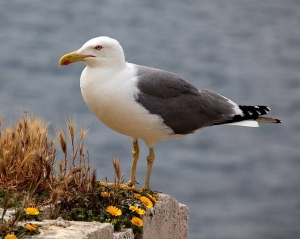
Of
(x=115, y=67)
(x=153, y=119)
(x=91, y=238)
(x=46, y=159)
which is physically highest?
(x=115, y=67)

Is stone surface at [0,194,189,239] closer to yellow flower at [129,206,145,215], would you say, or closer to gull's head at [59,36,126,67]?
yellow flower at [129,206,145,215]

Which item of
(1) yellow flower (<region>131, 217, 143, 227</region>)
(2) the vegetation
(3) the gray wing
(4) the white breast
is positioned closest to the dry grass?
(2) the vegetation

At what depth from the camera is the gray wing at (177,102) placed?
5098 millimetres

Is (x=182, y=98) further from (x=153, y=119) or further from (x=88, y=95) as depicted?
(x=88, y=95)

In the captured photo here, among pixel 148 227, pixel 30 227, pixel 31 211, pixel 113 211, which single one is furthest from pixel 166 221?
pixel 30 227

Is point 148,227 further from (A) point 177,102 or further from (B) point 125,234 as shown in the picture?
(A) point 177,102

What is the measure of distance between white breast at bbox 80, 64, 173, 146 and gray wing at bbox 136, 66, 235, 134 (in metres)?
0.06

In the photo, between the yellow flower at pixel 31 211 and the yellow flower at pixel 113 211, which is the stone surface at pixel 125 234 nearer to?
the yellow flower at pixel 113 211

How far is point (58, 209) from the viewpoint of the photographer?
4492mm

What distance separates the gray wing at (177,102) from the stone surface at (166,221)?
0.52 meters

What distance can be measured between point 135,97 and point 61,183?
74 centimetres

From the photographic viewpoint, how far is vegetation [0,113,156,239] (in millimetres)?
4492

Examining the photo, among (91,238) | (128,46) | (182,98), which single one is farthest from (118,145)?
(91,238)

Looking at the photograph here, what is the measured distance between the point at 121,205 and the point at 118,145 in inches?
449
